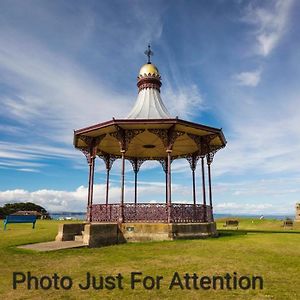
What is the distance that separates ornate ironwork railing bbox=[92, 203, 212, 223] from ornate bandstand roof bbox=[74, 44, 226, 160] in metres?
3.25

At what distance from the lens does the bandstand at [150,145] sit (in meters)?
16.5

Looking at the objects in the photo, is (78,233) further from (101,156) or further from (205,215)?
(101,156)

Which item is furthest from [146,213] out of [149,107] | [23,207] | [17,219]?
[23,207]

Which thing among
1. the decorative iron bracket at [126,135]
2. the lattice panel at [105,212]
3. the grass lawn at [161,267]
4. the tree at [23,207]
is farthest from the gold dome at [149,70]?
the tree at [23,207]

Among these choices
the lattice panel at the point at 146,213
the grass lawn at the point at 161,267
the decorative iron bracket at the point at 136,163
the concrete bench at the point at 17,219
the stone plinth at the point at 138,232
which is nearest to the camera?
the grass lawn at the point at 161,267

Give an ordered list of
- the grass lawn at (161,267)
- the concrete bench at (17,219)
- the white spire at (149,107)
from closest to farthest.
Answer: the grass lawn at (161,267) → the white spire at (149,107) → the concrete bench at (17,219)

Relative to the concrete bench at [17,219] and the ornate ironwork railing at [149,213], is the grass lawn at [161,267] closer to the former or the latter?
the ornate ironwork railing at [149,213]

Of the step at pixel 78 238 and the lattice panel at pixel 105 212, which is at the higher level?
the lattice panel at pixel 105 212

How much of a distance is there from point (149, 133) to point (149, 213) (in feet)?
18.4

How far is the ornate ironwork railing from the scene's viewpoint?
16344 mm

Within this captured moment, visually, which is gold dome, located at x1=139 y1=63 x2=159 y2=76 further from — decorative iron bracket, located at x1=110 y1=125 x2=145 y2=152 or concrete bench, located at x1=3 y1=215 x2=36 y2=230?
concrete bench, located at x1=3 y1=215 x2=36 y2=230

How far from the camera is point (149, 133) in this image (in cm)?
1981

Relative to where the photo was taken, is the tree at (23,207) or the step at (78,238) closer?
the step at (78,238)

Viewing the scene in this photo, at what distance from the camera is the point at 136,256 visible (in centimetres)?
1050
